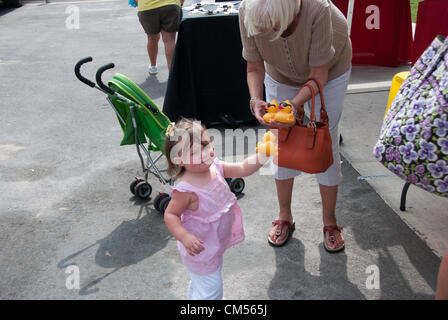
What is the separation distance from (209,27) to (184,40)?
28cm

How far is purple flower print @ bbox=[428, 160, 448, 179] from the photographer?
6.14 ft

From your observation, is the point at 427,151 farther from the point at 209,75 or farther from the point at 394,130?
the point at 209,75

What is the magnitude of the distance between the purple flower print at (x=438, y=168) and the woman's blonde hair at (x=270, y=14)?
0.93 meters

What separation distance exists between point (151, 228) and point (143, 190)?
0.44m

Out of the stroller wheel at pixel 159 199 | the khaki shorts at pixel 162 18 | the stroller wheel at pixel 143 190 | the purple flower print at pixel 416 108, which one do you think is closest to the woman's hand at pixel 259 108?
the purple flower print at pixel 416 108

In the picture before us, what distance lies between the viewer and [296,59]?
2549mm

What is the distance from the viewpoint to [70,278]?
9.52 feet

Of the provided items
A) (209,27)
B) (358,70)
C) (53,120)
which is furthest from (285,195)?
(358,70)

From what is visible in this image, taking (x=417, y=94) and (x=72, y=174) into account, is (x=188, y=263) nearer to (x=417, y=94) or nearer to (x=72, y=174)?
(x=417, y=94)

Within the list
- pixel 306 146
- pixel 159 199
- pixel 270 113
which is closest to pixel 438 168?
pixel 306 146

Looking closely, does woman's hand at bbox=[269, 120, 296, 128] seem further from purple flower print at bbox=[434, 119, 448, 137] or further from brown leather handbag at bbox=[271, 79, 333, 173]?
purple flower print at bbox=[434, 119, 448, 137]

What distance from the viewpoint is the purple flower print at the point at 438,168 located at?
1.87m

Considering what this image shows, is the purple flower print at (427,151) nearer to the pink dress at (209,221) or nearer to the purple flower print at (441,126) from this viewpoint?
the purple flower print at (441,126)

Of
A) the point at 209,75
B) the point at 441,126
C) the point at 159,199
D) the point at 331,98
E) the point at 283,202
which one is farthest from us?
the point at 209,75
